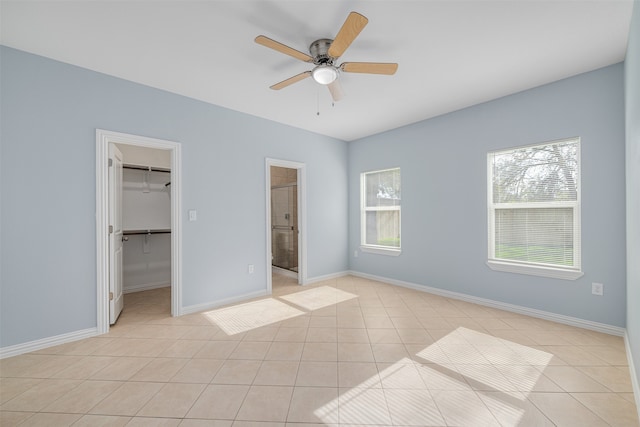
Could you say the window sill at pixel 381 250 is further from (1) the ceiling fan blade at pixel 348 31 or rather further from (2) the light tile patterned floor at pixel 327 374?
(1) the ceiling fan blade at pixel 348 31

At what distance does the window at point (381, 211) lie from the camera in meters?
4.60

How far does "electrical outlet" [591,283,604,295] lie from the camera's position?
8.69 ft

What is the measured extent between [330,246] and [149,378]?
11.2ft

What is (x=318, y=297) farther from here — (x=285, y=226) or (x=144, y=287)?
(x=144, y=287)

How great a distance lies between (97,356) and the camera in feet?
7.49

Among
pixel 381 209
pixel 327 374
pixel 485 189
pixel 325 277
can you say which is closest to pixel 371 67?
pixel 485 189

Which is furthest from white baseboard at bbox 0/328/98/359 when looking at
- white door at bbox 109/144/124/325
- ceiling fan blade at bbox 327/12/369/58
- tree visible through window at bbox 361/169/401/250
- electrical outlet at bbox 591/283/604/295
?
electrical outlet at bbox 591/283/604/295

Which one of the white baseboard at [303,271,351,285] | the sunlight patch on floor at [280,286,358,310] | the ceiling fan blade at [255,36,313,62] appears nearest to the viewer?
the ceiling fan blade at [255,36,313,62]

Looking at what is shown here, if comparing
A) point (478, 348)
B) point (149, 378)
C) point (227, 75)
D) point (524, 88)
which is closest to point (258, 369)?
point (149, 378)

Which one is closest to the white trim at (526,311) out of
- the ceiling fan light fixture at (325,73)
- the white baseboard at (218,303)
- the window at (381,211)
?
the window at (381,211)

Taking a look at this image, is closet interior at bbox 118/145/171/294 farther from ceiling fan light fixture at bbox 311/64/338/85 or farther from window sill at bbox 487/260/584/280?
window sill at bbox 487/260/584/280

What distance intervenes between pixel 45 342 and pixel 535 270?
509 cm

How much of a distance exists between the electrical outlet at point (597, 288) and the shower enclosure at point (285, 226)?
13.3ft

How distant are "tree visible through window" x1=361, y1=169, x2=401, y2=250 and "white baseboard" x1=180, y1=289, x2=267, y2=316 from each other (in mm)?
2227
